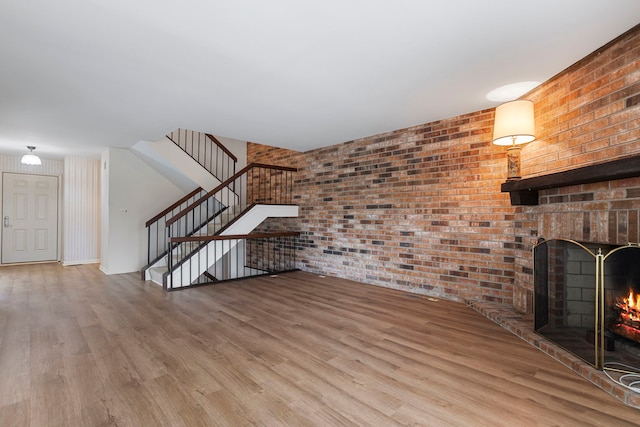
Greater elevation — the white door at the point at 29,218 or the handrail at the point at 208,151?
the handrail at the point at 208,151

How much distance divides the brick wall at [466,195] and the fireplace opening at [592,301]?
7.6 inches

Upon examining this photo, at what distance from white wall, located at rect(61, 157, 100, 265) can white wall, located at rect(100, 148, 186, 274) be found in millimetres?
1218

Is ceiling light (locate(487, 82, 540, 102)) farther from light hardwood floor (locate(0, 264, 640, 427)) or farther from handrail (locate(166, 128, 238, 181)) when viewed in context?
handrail (locate(166, 128, 238, 181))

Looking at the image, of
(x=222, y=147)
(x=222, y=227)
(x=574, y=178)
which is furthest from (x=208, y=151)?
(x=574, y=178)

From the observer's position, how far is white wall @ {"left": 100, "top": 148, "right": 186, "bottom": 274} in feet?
19.2

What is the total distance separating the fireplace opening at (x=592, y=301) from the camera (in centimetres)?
212

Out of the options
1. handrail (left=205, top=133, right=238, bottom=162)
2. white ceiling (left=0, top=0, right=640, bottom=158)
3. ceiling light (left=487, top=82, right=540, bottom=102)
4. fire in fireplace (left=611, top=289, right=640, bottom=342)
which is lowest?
fire in fireplace (left=611, top=289, right=640, bottom=342)

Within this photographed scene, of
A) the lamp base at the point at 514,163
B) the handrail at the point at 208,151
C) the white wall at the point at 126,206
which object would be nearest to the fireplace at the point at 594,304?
the lamp base at the point at 514,163

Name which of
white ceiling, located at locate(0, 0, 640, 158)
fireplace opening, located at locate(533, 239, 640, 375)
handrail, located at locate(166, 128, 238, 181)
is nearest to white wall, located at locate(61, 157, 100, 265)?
handrail, located at locate(166, 128, 238, 181)

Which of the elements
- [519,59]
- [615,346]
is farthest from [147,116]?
[615,346]

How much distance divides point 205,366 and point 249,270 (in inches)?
204

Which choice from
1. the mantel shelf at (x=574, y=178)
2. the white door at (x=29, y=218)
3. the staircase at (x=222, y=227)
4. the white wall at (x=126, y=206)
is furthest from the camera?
the white door at (x=29, y=218)

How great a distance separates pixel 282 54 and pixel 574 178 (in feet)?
8.07

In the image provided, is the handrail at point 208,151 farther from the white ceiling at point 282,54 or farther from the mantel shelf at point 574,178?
the mantel shelf at point 574,178
